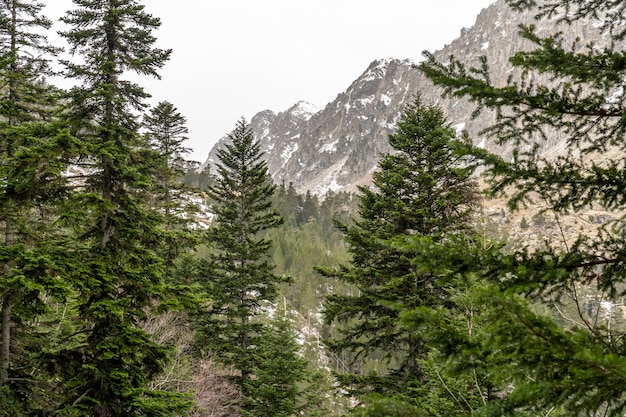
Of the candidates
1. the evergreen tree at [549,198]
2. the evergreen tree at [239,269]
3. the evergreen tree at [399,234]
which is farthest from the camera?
the evergreen tree at [239,269]

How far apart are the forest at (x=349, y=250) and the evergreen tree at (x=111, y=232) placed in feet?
0.14

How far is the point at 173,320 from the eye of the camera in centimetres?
1780

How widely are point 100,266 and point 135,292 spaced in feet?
3.35

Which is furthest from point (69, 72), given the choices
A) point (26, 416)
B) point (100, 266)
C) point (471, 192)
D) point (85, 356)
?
point (471, 192)

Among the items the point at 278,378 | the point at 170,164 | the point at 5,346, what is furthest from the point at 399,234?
the point at 170,164

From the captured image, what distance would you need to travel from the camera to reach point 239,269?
56.5 ft

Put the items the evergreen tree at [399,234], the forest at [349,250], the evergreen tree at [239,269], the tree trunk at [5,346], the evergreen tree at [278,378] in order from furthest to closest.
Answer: the evergreen tree at [239,269]
the evergreen tree at [278,378]
the evergreen tree at [399,234]
the tree trunk at [5,346]
the forest at [349,250]

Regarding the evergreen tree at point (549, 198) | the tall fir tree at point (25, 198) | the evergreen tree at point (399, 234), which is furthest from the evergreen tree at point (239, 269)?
the evergreen tree at point (549, 198)

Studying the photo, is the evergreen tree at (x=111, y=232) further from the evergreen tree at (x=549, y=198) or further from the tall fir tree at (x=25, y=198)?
the evergreen tree at (x=549, y=198)

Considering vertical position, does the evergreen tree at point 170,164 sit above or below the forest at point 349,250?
above

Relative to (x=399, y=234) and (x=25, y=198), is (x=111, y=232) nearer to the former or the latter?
(x=25, y=198)

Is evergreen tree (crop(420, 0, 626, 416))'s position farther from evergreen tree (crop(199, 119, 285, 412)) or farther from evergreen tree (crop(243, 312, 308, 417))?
evergreen tree (crop(199, 119, 285, 412))

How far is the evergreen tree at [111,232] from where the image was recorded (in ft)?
24.0

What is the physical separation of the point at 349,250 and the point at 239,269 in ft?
21.8
